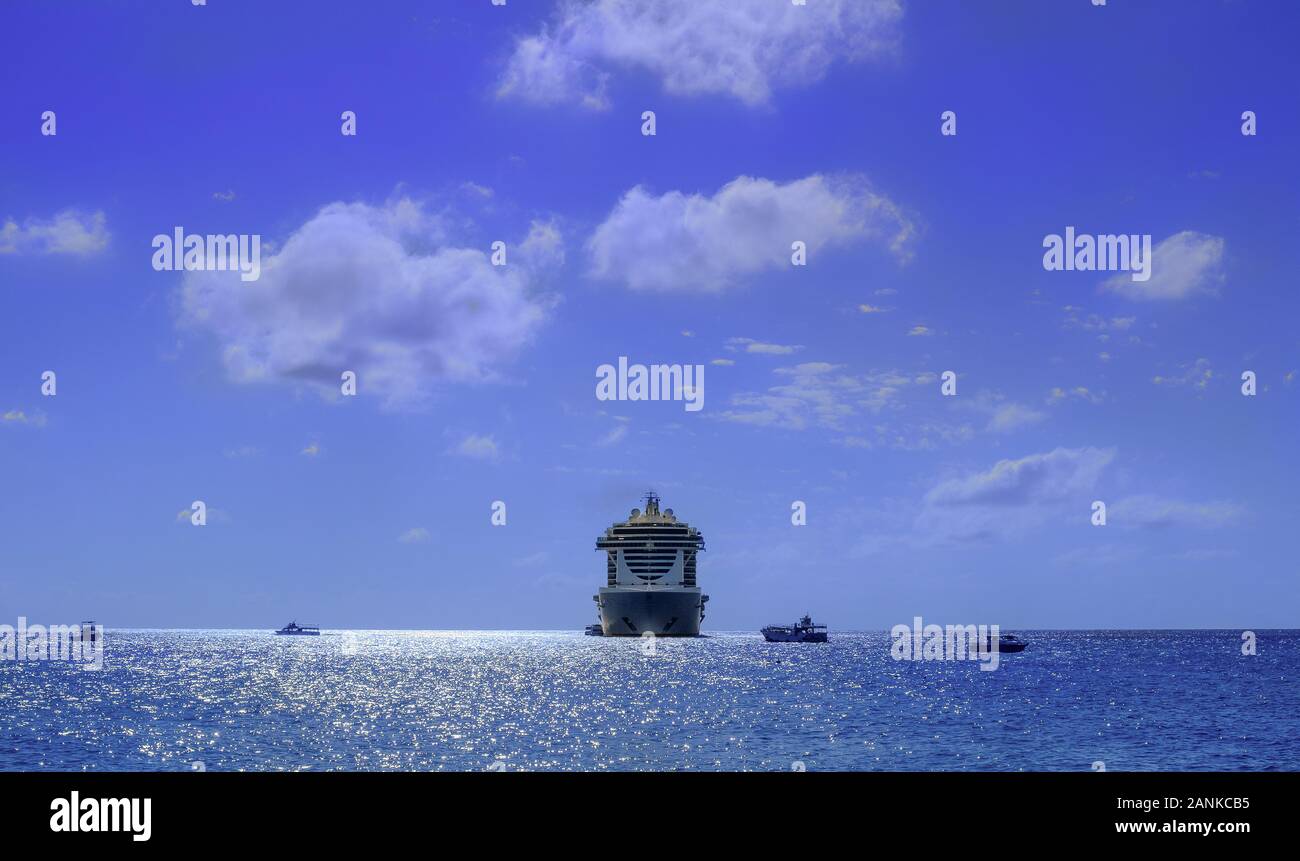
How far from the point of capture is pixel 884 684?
111250 millimetres

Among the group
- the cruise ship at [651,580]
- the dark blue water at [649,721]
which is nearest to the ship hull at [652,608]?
the cruise ship at [651,580]

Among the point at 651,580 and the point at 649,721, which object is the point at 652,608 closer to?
the point at 651,580

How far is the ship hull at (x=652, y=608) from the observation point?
7047 inches

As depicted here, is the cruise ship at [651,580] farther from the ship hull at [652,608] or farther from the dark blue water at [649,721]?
the dark blue water at [649,721]

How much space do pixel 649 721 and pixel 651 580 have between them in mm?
112950

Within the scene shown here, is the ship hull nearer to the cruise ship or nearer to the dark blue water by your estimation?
the cruise ship

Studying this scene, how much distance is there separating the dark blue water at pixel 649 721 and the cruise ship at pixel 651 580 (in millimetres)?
48803

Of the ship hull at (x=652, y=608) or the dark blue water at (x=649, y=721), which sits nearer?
the dark blue water at (x=649, y=721)

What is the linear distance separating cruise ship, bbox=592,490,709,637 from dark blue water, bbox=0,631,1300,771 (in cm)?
4880

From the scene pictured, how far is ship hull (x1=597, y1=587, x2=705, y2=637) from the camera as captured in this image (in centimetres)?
17900

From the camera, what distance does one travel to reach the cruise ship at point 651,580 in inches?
7067

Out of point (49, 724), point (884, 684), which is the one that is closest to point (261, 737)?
point (49, 724)

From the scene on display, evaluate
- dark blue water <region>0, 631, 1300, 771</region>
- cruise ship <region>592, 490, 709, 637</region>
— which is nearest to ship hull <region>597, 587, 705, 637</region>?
cruise ship <region>592, 490, 709, 637</region>
